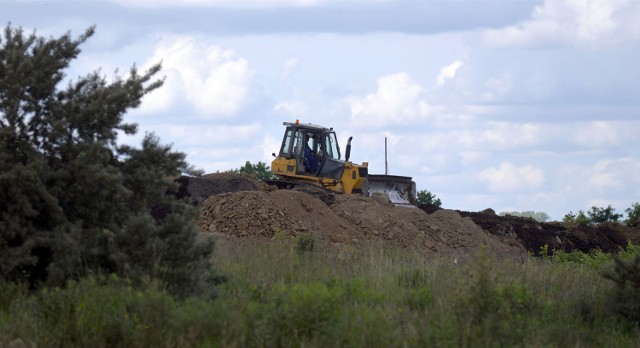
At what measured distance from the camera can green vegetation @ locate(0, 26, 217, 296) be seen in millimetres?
11000

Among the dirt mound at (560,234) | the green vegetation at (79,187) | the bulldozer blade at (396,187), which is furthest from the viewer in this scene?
the bulldozer blade at (396,187)

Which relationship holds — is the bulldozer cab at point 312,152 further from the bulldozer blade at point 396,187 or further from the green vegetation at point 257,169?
the green vegetation at point 257,169

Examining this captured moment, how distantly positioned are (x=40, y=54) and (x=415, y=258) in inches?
332

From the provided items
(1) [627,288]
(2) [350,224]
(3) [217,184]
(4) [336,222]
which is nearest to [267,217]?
(4) [336,222]

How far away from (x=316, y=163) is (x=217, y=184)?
3.71 meters

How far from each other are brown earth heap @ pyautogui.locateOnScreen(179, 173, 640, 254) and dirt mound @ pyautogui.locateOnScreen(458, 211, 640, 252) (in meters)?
0.04

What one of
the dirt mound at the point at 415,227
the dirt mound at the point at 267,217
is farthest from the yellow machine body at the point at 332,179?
the dirt mound at the point at 267,217

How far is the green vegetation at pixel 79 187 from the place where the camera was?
1100cm

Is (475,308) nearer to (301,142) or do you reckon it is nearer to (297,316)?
(297,316)

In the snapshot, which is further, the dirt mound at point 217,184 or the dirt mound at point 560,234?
the dirt mound at point 217,184

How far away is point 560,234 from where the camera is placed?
107 feet

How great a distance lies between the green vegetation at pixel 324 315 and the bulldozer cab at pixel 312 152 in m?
20.7

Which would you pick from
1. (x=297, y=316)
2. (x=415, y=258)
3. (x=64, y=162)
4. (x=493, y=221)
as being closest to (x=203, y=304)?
(x=297, y=316)

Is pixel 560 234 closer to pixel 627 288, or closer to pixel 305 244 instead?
pixel 305 244
